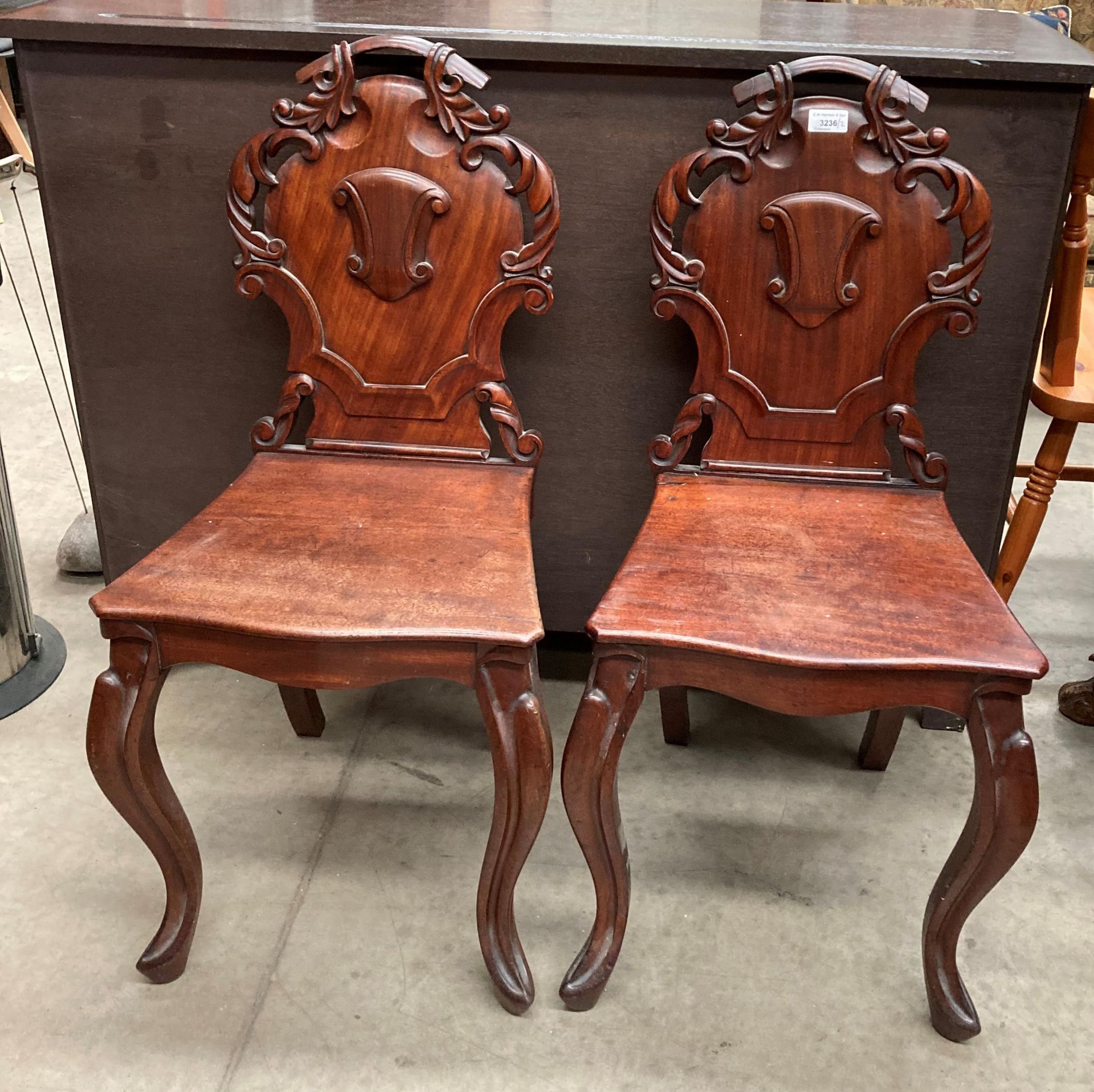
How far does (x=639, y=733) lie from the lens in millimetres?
2145

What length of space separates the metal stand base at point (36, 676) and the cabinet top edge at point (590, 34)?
1130mm

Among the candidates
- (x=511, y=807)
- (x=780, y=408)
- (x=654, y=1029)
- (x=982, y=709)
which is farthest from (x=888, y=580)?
(x=654, y=1029)

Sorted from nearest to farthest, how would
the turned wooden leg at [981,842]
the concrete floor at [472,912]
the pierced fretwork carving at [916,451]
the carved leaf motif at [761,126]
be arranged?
the turned wooden leg at [981,842], the concrete floor at [472,912], the carved leaf motif at [761,126], the pierced fretwork carving at [916,451]

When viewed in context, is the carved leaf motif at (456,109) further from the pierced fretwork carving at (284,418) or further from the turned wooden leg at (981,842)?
the turned wooden leg at (981,842)

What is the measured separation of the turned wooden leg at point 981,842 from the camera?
140cm

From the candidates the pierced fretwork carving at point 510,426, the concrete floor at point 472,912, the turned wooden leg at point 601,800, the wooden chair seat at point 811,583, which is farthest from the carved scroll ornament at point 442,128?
the concrete floor at point 472,912

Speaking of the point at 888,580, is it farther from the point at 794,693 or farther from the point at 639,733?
the point at 639,733

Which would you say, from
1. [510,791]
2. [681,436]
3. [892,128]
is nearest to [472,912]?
[510,791]

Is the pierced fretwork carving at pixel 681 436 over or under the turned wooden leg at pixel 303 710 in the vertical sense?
over

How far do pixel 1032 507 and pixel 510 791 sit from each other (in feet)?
4.00

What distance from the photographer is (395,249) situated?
5.74ft

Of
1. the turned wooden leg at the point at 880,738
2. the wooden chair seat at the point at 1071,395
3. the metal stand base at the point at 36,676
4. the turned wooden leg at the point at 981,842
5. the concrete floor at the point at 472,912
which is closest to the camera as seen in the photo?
the turned wooden leg at the point at 981,842

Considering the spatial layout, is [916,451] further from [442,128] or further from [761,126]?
[442,128]

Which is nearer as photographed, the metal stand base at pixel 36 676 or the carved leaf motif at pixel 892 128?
the carved leaf motif at pixel 892 128
